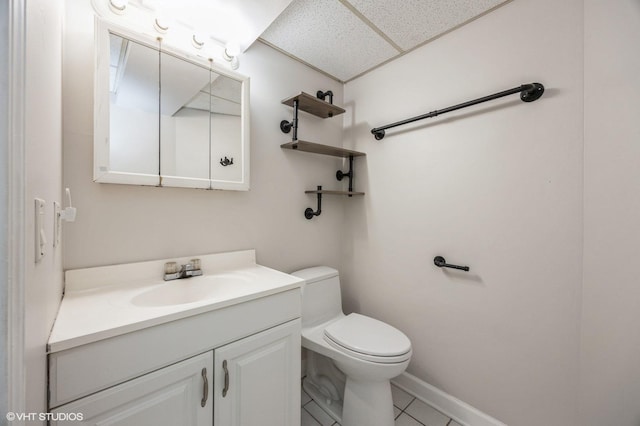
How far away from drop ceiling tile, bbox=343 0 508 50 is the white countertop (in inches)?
58.6

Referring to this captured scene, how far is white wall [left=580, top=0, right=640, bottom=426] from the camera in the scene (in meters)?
0.90

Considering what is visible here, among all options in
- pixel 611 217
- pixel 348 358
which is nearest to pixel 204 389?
pixel 348 358

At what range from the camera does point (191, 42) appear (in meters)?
1.21

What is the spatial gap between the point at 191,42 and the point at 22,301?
1344mm

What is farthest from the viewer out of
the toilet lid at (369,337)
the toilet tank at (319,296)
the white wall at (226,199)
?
the toilet tank at (319,296)

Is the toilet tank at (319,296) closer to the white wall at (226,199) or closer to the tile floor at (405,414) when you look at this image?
the white wall at (226,199)

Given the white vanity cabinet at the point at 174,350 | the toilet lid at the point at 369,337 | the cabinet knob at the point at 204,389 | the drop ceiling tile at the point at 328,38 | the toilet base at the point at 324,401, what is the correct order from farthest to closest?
the toilet base at the point at 324,401, the drop ceiling tile at the point at 328,38, the toilet lid at the point at 369,337, the cabinet knob at the point at 204,389, the white vanity cabinet at the point at 174,350

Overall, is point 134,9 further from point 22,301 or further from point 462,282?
point 462,282

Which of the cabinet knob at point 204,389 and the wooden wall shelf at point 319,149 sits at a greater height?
the wooden wall shelf at point 319,149

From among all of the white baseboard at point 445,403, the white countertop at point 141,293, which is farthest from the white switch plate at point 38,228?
the white baseboard at point 445,403

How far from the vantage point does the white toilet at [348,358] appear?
3.82 feet

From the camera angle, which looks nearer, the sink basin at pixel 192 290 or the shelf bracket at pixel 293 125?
the sink basin at pixel 192 290

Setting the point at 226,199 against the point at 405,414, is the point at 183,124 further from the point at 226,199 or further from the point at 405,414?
the point at 405,414

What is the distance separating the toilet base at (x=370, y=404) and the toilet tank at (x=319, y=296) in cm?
42
